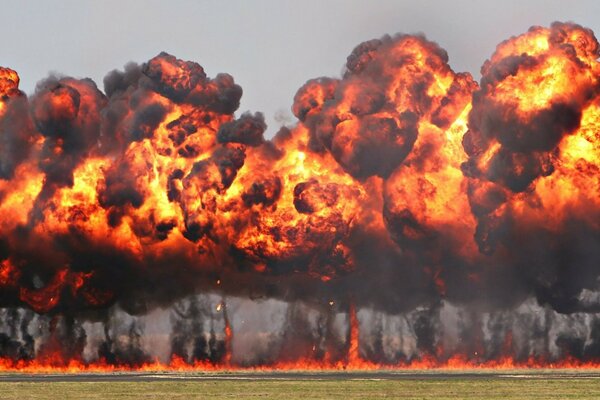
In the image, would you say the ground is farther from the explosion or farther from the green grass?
the explosion

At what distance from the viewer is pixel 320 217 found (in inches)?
7003

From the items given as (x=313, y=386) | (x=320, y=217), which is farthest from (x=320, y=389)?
(x=320, y=217)

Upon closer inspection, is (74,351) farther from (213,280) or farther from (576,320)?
(576,320)

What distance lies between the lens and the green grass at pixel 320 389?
4619 inches

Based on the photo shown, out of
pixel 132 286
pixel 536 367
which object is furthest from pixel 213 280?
pixel 536 367

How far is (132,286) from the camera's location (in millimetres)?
188875

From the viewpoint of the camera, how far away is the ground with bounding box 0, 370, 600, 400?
387 feet

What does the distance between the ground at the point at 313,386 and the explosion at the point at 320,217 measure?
971 inches

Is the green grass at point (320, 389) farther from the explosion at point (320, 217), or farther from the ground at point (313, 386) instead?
the explosion at point (320, 217)

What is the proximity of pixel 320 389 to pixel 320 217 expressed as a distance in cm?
5426

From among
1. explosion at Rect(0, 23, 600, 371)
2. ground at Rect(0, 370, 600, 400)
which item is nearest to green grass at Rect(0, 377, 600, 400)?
ground at Rect(0, 370, 600, 400)

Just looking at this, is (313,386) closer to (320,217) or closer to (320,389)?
(320,389)

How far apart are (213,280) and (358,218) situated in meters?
19.4

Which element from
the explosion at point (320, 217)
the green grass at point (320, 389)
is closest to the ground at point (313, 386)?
the green grass at point (320, 389)
